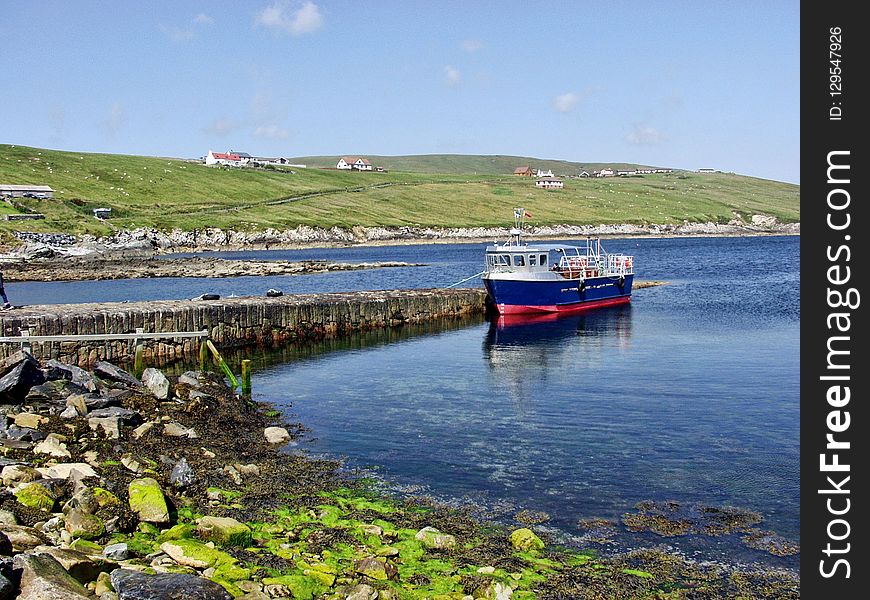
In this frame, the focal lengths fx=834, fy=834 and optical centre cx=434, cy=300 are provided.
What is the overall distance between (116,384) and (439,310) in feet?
104

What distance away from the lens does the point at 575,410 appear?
27016mm

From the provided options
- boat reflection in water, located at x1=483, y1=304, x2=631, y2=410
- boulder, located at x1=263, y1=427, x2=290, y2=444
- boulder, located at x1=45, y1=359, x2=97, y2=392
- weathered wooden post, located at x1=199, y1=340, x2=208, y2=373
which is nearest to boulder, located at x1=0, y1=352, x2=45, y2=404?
boulder, located at x1=45, y1=359, x2=97, y2=392

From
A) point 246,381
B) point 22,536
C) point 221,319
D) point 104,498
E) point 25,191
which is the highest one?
point 25,191

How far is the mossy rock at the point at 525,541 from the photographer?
14.6m

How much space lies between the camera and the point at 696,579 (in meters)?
13.5

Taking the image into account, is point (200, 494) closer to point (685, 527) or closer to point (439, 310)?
point (685, 527)

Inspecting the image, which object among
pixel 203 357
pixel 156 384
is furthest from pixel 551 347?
pixel 156 384

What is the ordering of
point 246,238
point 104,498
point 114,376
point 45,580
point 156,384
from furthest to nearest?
point 246,238 < point 114,376 < point 156,384 < point 104,498 < point 45,580

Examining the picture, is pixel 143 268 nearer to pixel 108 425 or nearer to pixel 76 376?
pixel 76 376

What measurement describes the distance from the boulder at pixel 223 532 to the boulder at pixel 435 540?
2970 millimetres

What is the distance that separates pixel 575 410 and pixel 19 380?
16.4m

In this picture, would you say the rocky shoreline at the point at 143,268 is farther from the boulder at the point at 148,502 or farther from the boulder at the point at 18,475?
→ the boulder at the point at 148,502

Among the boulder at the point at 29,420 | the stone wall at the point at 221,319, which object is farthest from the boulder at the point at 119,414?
the stone wall at the point at 221,319

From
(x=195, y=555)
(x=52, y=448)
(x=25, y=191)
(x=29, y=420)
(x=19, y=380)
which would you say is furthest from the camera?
(x=25, y=191)
